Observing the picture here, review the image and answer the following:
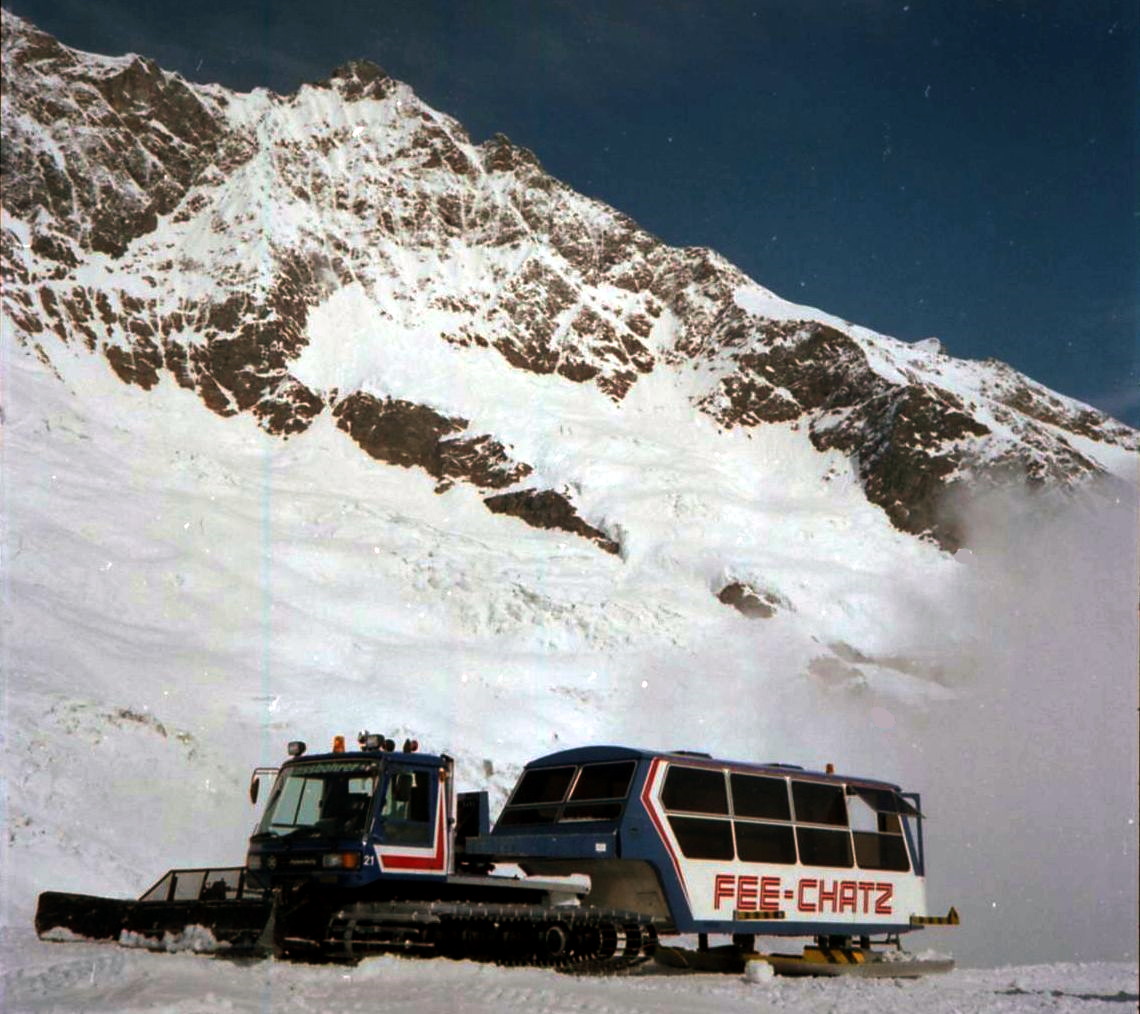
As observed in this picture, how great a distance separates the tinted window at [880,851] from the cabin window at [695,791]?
2953 mm

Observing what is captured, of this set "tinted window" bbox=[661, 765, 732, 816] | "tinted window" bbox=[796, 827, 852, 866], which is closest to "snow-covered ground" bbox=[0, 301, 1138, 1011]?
"tinted window" bbox=[661, 765, 732, 816]

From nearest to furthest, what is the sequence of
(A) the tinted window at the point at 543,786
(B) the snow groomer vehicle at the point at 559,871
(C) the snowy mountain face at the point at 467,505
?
(B) the snow groomer vehicle at the point at 559,871 → (A) the tinted window at the point at 543,786 → (C) the snowy mountain face at the point at 467,505

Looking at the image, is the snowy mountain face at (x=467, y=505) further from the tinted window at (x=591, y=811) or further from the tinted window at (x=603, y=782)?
the tinted window at (x=603, y=782)

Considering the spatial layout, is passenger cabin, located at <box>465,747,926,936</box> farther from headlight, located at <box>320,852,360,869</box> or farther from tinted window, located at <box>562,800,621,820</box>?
headlight, located at <box>320,852,360,869</box>

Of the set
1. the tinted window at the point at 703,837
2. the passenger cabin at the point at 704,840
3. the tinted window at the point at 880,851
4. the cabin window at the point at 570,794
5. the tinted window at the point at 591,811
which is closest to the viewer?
the passenger cabin at the point at 704,840

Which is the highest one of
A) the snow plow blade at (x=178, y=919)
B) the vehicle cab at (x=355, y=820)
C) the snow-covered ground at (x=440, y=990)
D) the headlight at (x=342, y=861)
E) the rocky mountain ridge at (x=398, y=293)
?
the rocky mountain ridge at (x=398, y=293)

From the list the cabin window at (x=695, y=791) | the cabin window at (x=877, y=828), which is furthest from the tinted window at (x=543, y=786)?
the cabin window at (x=877, y=828)

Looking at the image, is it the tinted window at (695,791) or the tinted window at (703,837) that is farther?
the tinted window at (695,791)

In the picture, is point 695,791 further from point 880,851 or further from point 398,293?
point 398,293

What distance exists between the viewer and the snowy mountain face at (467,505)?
34.9 metres

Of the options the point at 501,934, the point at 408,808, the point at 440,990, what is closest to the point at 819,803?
the point at 501,934

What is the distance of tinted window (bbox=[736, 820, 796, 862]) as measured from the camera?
51.5ft

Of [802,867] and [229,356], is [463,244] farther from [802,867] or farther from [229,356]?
[802,867]

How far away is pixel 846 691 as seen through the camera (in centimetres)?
6519
